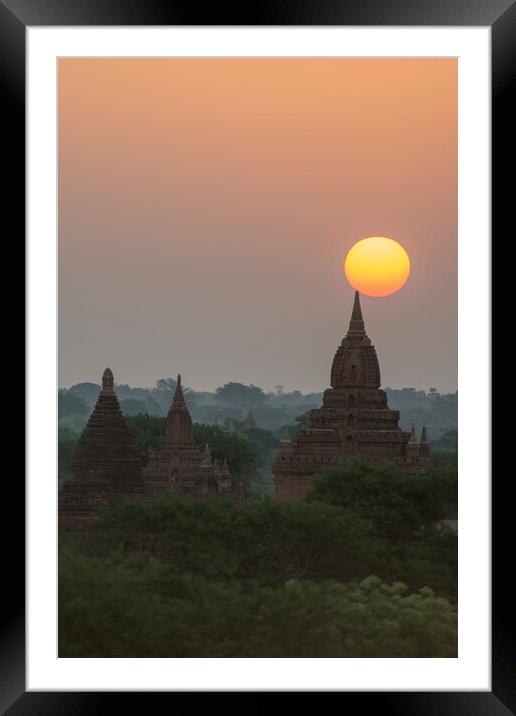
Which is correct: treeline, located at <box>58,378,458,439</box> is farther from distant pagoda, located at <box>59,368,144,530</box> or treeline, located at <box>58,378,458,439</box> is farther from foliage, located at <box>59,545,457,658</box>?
foliage, located at <box>59,545,457,658</box>

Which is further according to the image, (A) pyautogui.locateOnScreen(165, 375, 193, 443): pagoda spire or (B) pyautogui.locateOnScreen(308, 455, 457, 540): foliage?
(A) pyautogui.locateOnScreen(165, 375, 193, 443): pagoda spire

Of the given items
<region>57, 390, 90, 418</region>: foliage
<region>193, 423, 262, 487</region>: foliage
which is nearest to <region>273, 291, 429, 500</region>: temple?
<region>193, 423, 262, 487</region>: foliage

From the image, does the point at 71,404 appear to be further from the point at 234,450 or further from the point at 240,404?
the point at 234,450

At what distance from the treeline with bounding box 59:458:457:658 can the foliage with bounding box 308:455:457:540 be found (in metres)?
0.02

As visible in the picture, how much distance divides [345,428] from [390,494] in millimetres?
5233

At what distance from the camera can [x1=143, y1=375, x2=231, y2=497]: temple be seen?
1029 cm

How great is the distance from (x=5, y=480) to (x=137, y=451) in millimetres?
9825

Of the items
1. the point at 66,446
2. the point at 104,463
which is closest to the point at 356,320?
the point at 66,446

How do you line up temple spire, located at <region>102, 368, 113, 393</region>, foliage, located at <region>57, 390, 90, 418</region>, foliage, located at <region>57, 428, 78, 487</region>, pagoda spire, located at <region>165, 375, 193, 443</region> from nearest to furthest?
1. temple spire, located at <region>102, 368, 113, 393</region>
2. foliage, located at <region>57, 390, 90, 418</region>
3. foliage, located at <region>57, 428, 78, 487</region>
4. pagoda spire, located at <region>165, 375, 193, 443</region>

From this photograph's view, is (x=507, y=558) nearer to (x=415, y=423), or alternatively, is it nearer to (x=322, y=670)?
(x=322, y=670)

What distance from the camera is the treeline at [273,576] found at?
3740 millimetres

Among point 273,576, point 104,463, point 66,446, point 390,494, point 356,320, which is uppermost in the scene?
point 356,320

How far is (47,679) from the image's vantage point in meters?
2.60

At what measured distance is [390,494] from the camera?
964 cm
